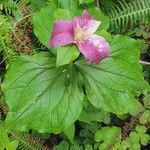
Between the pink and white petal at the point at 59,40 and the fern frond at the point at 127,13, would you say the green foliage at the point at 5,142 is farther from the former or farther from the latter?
the fern frond at the point at 127,13

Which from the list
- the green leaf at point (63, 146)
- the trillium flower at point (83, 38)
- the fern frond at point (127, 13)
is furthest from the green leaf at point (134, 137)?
the trillium flower at point (83, 38)

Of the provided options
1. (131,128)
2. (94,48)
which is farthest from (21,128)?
(131,128)

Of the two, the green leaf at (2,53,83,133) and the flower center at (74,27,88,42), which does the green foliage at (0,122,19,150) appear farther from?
the flower center at (74,27,88,42)

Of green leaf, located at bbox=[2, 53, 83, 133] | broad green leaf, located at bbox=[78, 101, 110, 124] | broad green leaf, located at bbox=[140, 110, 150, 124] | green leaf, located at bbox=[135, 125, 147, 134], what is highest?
green leaf, located at bbox=[2, 53, 83, 133]

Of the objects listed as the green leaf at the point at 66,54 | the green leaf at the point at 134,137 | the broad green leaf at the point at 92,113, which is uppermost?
the green leaf at the point at 66,54

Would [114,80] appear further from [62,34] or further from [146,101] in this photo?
[146,101]

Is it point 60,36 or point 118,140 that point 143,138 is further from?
point 60,36

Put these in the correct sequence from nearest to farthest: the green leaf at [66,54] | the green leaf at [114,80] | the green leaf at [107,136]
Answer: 1. the green leaf at [66,54]
2. the green leaf at [114,80]
3. the green leaf at [107,136]

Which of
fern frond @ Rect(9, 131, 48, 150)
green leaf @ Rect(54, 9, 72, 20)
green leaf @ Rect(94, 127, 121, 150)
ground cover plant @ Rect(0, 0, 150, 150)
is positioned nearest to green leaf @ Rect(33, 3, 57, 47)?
ground cover plant @ Rect(0, 0, 150, 150)
